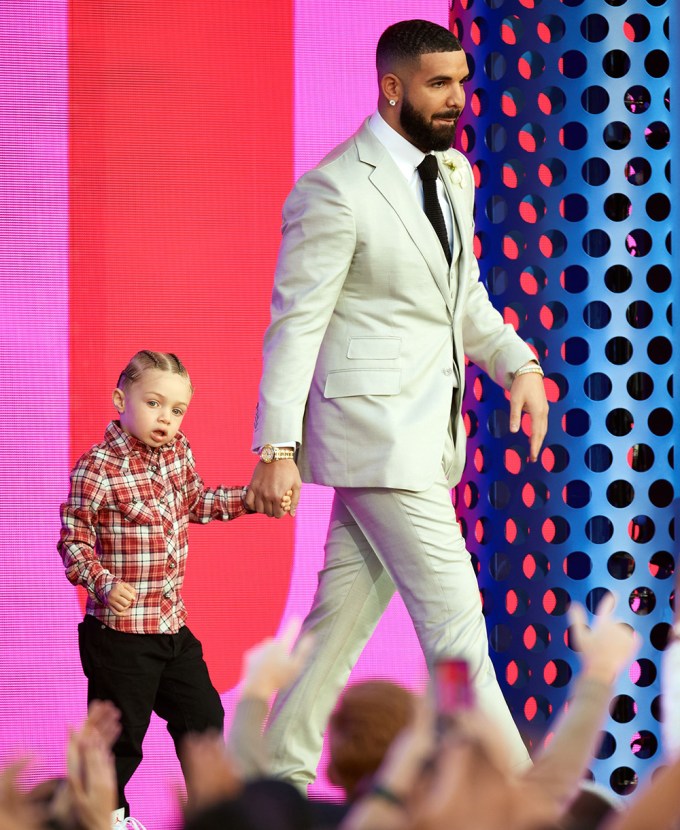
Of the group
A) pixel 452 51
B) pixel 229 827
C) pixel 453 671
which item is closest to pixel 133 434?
pixel 452 51

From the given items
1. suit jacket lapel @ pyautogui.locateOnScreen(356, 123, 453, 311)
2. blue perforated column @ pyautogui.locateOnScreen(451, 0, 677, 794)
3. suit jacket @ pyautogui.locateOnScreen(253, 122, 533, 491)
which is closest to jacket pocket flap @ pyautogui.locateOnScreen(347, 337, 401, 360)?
suit jacket @ pyautogui.locateOnScreen(253, 122, 533, 491)

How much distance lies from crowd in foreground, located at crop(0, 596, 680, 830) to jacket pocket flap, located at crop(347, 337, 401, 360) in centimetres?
112

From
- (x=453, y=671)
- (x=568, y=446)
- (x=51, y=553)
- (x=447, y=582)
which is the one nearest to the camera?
(x=453, y=671)

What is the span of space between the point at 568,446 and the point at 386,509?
66 cm

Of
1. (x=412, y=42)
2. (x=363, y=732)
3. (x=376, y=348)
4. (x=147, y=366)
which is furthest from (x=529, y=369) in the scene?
(x=363, y=732)

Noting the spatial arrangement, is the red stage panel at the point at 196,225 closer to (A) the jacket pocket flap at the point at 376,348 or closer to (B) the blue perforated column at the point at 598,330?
(B) the blue perforated column at the point at 598,330

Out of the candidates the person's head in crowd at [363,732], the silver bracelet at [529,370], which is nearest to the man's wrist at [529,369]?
the silver bracelet at [529,370]

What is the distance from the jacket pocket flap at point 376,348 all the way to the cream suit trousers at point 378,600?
0.29 meters

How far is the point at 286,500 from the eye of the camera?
9.81 ft

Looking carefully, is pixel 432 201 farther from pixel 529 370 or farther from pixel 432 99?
pixel 529 370

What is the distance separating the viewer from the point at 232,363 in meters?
4.23

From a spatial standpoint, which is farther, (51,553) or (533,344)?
(51,553)

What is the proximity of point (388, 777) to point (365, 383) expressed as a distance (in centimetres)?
184

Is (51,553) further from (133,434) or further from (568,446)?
(568,446)
